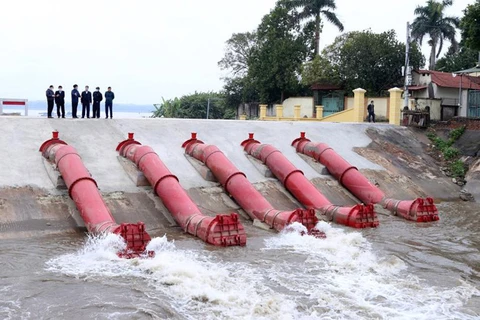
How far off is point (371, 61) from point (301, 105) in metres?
5.39

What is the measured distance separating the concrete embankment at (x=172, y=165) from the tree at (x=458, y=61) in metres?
27.2

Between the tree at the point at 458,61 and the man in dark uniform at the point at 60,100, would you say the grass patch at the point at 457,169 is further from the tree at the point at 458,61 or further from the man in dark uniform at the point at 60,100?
the tree at the point at 458,61

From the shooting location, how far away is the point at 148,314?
328 inches

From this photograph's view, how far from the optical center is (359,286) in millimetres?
9859

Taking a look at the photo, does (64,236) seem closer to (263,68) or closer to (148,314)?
(148,314)

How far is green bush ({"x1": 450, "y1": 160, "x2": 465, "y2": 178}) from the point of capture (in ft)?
71.9

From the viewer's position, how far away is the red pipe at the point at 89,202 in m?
11.2

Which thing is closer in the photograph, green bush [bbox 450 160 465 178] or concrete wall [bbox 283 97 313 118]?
green bush [bbox 450 160 465 178]

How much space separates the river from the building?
1689cm

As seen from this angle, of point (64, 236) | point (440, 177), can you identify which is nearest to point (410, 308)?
point (64, 236)

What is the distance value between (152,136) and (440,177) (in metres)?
11.4

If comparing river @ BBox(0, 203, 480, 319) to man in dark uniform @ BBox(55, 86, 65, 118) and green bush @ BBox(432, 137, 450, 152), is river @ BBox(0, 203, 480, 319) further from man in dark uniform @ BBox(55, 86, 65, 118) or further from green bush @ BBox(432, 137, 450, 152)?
green bush @ BBox(432, 137, 450, 152)

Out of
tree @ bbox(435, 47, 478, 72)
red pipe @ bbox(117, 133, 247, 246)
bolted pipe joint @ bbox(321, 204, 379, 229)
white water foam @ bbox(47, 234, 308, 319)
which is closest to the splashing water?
white water foam @ bbox(47, 234, 308, 319)

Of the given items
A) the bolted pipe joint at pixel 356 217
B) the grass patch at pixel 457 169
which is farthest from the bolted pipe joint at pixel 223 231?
the grass patch at pixel 457 169
